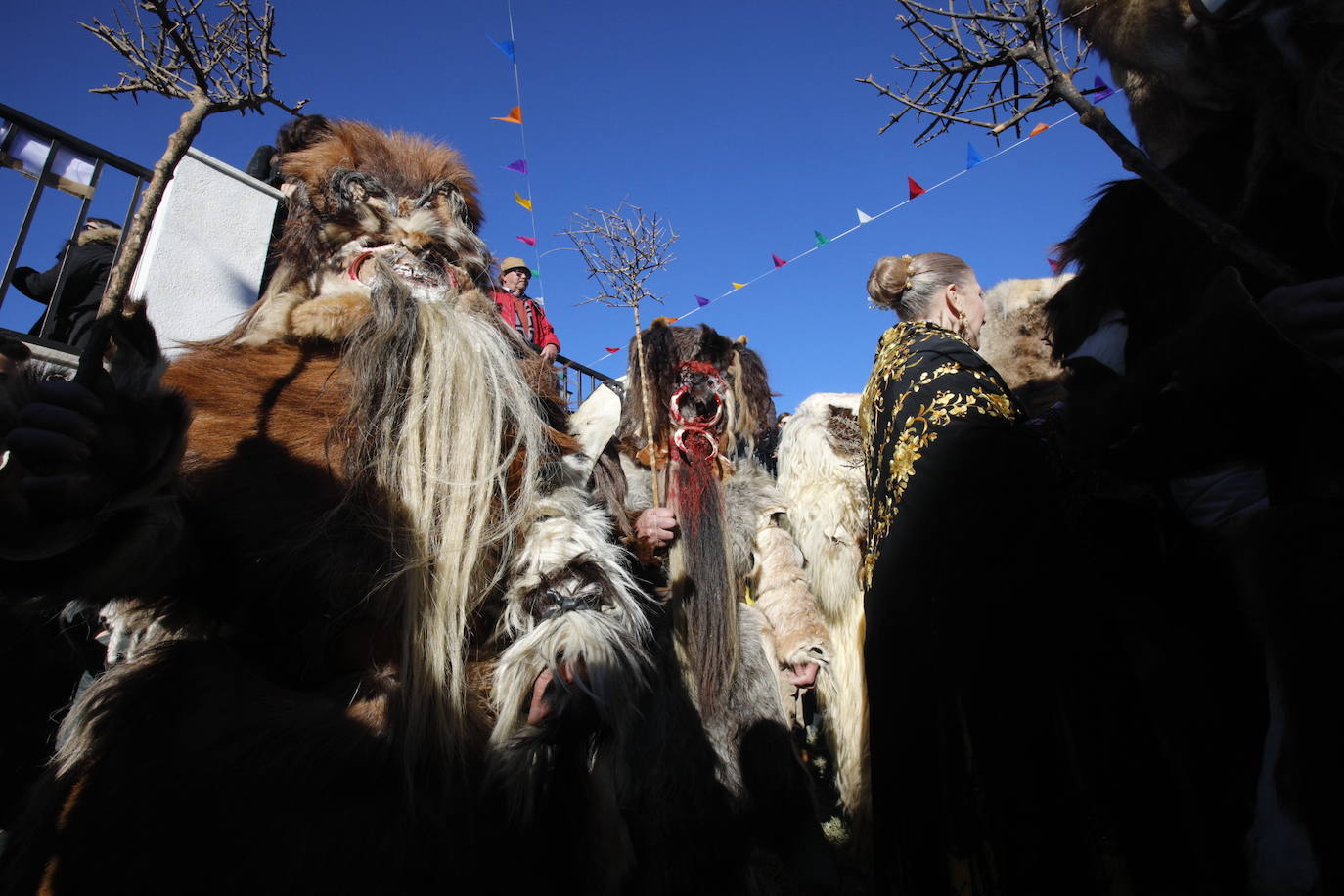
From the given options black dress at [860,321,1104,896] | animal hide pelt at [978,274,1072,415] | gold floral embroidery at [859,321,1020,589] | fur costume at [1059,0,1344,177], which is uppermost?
animal hide pelt at [978,274,1072,415]

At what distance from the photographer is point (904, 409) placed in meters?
1.66

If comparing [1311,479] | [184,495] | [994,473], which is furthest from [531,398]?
[1311,479]

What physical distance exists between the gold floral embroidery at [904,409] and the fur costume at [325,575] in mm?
700

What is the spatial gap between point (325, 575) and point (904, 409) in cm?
144

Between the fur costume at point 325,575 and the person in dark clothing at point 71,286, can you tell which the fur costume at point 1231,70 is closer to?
the fur costume at point 325,575

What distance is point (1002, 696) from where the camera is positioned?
1.32m

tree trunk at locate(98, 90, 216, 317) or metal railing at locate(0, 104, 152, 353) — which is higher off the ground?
metal railing at locate(0, 104, 152, 353)

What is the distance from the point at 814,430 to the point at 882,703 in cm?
317

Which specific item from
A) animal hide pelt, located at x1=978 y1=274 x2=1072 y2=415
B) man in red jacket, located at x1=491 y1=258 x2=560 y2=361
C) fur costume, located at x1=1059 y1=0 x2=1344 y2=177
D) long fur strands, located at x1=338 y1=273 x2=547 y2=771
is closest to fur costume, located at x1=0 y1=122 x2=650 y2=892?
long fur strands, located at x1=338 y1=273 x2=547 y2=771

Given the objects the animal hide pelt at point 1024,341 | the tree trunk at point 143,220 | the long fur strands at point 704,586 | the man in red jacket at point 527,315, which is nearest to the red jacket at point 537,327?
the man in red jacket at point 527,315

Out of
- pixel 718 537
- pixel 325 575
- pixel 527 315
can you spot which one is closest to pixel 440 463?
pixel 325 575

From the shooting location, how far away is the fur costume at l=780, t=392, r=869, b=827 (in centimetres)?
379

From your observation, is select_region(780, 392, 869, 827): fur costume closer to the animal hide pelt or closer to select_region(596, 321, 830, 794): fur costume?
select_region(596, 321, 830, 794): fur costume

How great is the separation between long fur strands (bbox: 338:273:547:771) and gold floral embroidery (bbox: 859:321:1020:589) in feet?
2.99
